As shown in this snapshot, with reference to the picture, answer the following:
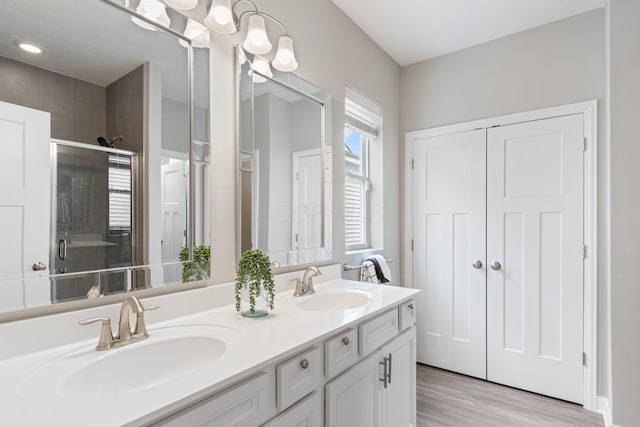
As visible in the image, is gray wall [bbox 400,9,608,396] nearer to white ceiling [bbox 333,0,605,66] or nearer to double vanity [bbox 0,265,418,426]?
white ceiling [bbox 333,0,605,66]

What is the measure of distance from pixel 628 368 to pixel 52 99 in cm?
296

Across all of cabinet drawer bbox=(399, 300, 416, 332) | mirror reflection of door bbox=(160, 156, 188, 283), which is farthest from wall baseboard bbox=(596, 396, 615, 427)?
mirror reflection of door bbox=(160, 156, 188, 283)

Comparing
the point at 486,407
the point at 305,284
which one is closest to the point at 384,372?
the point at 305,284

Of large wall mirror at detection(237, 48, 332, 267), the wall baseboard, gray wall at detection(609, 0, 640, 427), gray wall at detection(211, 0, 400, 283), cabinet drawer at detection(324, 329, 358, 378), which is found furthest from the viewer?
the wall baseboard

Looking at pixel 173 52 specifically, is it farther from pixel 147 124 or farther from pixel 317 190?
pixel 317 190

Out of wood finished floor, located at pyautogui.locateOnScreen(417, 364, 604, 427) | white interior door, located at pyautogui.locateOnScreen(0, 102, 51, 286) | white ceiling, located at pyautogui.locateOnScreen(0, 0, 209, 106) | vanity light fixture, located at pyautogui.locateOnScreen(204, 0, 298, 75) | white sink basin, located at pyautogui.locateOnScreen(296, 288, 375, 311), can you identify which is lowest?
wood finished floor, located at pyautogui.locateOnScreen(417, 364, 604, 427)

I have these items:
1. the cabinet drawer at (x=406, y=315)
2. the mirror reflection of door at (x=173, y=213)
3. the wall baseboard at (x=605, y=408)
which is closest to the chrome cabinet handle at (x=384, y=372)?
the cabinet drawer at (x=406, y=315)

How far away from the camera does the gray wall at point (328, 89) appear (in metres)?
1.51

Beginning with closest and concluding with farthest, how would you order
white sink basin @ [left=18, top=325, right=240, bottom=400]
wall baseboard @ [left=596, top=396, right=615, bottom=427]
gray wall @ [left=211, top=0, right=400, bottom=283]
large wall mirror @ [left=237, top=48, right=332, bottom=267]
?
white sink basin @ [left=18, top=325, right=240, bottom=400] < gray wall @ [left=211, top=0, right=400, bottom=283] < large wall mirror @ [left=237, top=48, right=332, bottom=267] < wall baseboard @ [left=596, top=396, right=615, bottom=427]

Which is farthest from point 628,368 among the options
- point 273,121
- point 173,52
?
point 173,52

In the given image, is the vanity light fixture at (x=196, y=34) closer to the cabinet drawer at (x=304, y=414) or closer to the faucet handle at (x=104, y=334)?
the faucet handle at (x=104, y=334)

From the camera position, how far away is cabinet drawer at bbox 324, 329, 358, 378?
1.22 meters

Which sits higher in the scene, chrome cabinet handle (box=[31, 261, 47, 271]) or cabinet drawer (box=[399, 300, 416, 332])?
chrome cabinet handle (box=[31, 261, 47, 271])

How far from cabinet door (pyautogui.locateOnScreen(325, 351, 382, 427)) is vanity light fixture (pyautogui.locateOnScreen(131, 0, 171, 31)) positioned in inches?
58.1
